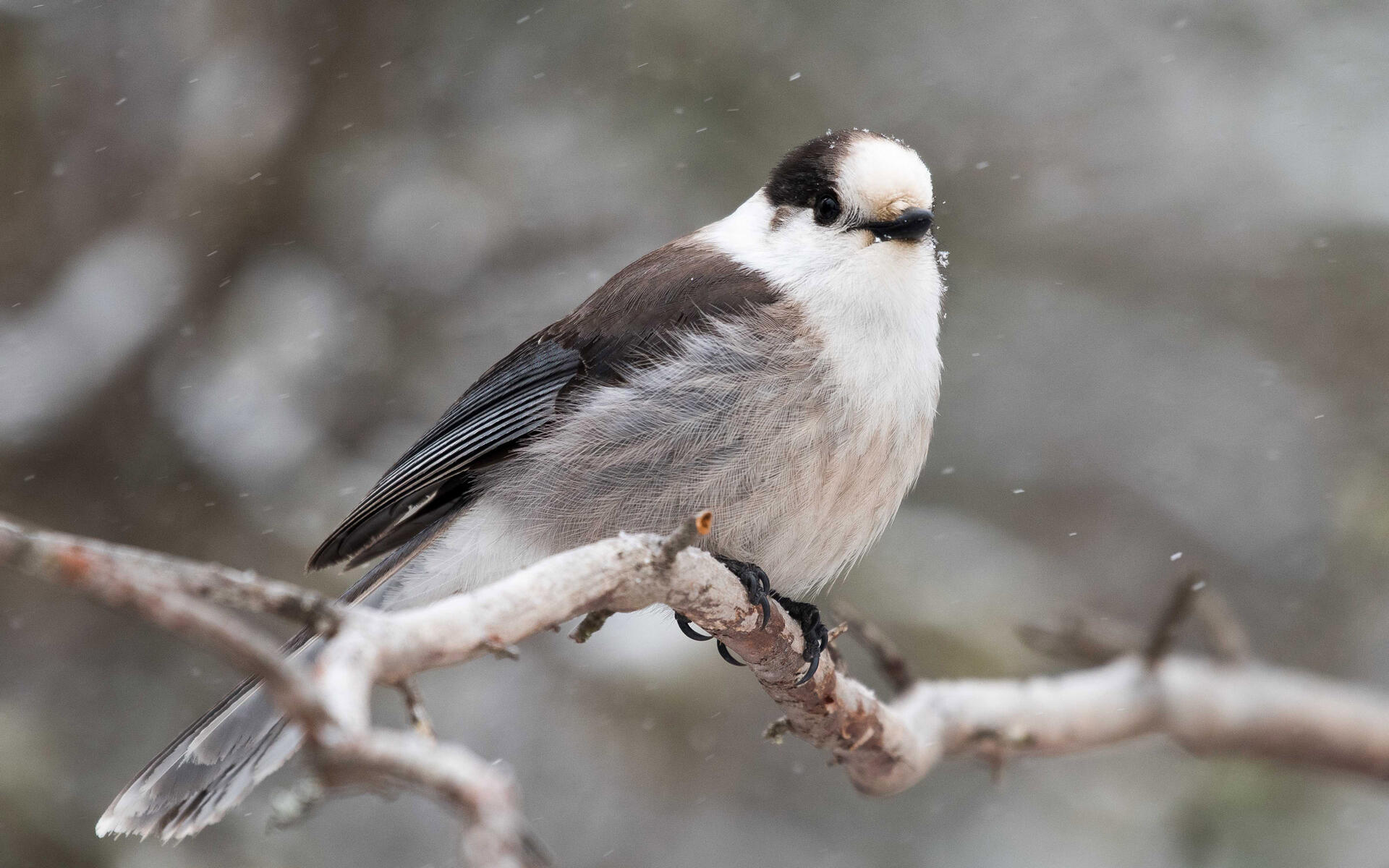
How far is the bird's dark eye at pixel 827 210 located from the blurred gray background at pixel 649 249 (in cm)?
222

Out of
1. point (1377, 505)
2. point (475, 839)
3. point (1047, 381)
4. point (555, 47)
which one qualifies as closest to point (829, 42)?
point (555, 47)

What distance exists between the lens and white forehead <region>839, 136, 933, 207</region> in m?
2.90

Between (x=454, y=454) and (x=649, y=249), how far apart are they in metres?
2.55

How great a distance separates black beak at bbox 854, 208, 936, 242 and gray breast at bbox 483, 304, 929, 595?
1.03 ft

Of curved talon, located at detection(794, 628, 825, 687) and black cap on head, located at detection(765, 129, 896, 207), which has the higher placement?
black cap on head, located at detection(765, 129, 896, 207)

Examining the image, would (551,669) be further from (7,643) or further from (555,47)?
(555,47)

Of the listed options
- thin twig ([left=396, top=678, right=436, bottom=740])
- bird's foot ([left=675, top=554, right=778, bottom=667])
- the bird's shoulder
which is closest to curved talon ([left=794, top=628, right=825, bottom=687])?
bird's foot ([left=675, top=554, right=778, bottom=667])

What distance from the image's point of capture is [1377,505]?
466 centimetres

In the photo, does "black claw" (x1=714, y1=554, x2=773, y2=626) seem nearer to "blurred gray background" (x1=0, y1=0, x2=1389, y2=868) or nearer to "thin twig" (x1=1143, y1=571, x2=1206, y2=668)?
"thin twig" (x1=1143, y1=571, x2=1206, y2=668)

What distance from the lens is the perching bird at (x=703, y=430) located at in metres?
2.68

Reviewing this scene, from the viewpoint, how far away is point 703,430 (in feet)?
9.05

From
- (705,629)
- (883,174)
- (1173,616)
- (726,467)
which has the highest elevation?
(883,174)

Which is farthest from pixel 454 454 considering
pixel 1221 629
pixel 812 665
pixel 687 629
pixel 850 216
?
pixel 1221 629

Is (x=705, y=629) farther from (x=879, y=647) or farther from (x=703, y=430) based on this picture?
(x=879, y=647)
